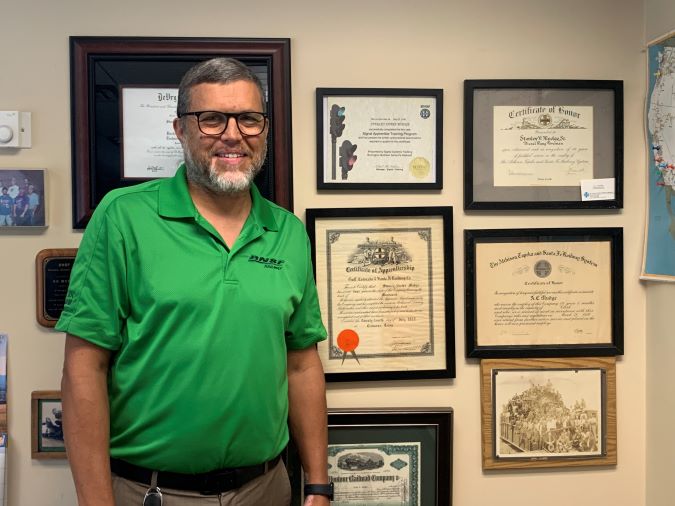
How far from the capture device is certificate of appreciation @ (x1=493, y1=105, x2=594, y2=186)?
172 cm

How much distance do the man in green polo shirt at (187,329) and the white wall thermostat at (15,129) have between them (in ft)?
1.44

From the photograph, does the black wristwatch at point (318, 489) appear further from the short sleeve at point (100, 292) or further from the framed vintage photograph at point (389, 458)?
the short sleeve at point (100, 292)

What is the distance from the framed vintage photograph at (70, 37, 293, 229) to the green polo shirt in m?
0.30

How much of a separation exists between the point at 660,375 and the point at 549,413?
0.31 m

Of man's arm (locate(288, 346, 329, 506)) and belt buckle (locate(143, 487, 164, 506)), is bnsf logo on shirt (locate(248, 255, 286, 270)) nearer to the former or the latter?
man's arm (locate(288, 346, 329, 506))

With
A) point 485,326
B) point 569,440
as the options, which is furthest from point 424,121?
point 569,440

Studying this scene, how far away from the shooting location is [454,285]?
174cm

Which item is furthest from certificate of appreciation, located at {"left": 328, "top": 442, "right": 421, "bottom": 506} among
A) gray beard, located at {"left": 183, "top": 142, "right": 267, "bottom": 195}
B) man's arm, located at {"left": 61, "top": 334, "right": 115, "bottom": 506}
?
gray beard, located at {"left": 183, "top": 142, "right": 267, "bottom": 195}

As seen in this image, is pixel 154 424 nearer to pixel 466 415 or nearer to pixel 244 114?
pixel 244 114

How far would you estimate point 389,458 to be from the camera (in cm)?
173

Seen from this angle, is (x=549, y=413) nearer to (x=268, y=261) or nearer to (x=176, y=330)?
(x=268, y=261)

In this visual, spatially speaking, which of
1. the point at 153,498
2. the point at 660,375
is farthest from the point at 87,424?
the point at 660,375

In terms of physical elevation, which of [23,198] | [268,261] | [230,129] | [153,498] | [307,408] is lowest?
[153,498]

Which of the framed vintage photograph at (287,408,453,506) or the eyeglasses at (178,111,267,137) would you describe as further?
the framed vintage photograph at (287,408,453,506)
